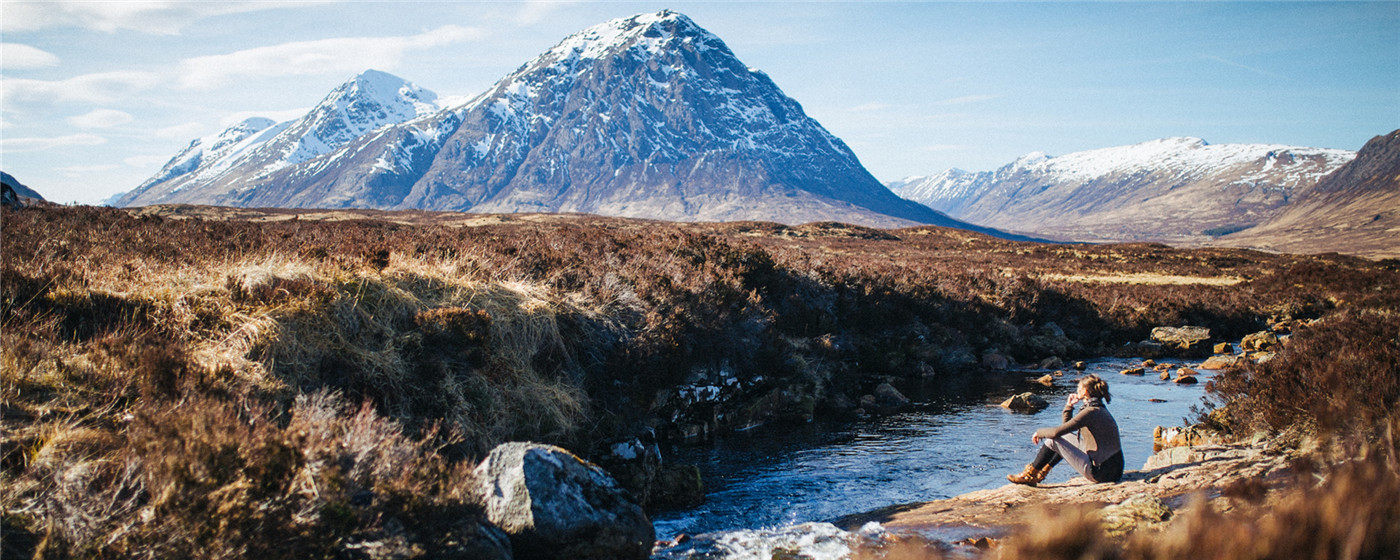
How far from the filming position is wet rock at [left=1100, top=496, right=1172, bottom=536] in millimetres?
5621

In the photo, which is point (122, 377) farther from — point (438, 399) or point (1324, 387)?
point (1324, 387)

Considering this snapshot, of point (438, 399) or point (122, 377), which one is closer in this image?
point (122, 377)

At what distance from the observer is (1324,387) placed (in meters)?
7.50

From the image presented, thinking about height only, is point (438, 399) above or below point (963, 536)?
above

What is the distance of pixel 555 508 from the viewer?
20.6ft

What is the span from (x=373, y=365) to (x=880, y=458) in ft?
26.7

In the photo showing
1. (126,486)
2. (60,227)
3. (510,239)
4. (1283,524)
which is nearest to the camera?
(1283,524)

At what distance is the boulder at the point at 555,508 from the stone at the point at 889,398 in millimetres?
9462

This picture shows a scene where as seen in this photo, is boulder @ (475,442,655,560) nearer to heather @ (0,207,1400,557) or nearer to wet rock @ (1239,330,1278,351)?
heather @ (0,207,1400,557)

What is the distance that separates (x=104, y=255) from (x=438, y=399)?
17.9ft

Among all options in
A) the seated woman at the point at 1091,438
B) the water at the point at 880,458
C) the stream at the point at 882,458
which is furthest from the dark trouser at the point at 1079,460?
the stream at the point at 882,458

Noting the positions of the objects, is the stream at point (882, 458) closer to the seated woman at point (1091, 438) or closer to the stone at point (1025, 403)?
the stone at point (1025, 403)

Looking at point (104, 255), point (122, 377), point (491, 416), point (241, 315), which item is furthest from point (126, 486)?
point (104, 255)

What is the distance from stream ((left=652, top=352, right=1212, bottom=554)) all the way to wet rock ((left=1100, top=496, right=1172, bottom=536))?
3022 millimetres
